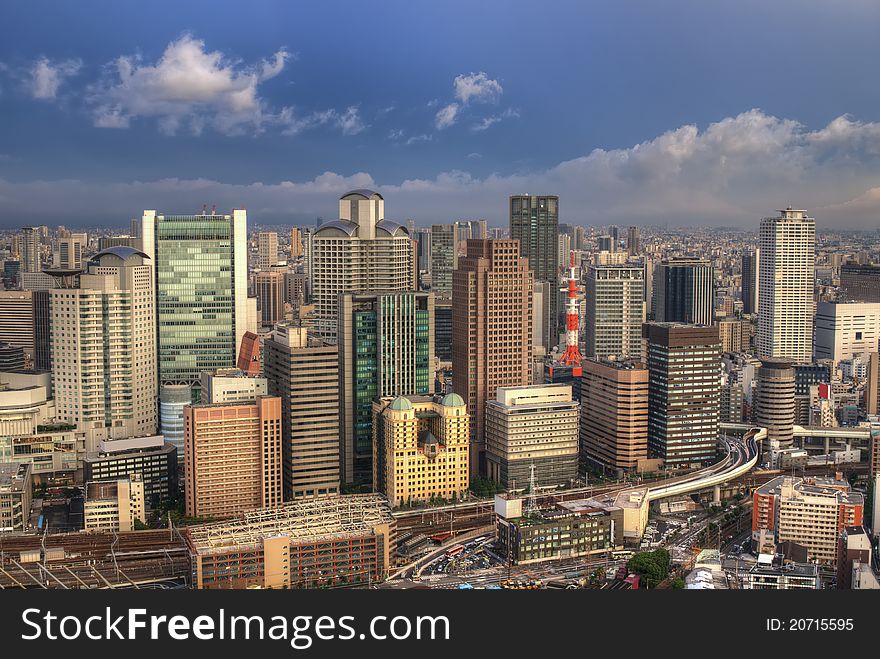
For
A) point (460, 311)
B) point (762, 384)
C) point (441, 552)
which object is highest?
point (460, 311)

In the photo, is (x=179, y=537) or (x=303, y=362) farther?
(x=303, y=362)

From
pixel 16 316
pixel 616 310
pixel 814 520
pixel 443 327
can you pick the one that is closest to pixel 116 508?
pixel 814 520

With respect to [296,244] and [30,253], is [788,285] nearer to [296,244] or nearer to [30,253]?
[296,244]

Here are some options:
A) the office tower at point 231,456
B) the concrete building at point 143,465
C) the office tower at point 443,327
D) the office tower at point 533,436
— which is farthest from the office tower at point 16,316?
the office tower at point 533,436

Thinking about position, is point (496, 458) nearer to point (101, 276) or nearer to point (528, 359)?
point (528, 359)

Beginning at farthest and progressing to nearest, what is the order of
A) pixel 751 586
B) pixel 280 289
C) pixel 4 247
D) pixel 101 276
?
pixel 280 289
pixel 4 247
pixel 101 276
pixel 751 586

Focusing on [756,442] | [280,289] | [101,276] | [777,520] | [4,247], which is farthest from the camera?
[280,289]

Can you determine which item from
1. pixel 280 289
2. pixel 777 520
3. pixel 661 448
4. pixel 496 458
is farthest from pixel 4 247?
pixel 777 520

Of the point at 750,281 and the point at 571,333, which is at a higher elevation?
the point at 750,281
